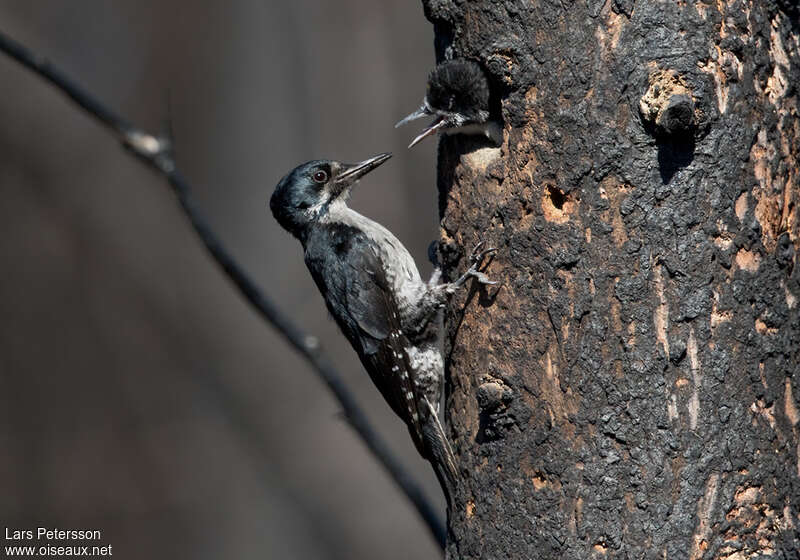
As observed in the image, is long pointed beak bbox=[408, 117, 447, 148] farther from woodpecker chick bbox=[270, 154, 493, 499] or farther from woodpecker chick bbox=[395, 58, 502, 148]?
woodpecker chick bbox=[270, 154, 493, 499]

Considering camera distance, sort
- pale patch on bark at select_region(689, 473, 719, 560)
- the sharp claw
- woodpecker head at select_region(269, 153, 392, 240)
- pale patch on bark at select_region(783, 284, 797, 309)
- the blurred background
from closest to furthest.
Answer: pale patch on bark at select_region(689, 473, 719, 560) → pale patch on bark at select_region(783, 284, 797, 309) → the sharp claw → woodpecker head at select_region(269, 153, 392, 240) → the blurred background

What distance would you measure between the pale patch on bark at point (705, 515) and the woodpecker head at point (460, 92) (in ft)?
4.26

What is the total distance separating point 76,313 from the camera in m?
8.23

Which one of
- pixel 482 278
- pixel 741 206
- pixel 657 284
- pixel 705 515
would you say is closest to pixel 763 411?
pixel 705 515

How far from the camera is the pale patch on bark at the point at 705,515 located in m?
2.46

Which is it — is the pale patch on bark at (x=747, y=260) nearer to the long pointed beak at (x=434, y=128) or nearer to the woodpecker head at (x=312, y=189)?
the long pointed beak at (x=434, y=128)

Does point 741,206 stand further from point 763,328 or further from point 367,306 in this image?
point 367,306

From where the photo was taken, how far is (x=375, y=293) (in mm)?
3785

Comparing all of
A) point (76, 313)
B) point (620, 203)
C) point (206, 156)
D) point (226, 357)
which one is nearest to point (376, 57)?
point (206, 156)

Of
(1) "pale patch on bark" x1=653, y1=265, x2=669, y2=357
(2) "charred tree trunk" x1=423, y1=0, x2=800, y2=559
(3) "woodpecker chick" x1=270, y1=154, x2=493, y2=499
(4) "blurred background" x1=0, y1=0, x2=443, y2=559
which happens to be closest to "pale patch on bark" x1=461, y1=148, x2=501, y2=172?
(2) "charred tree trunk" x1=423, y1=0, x2=800, y2=559

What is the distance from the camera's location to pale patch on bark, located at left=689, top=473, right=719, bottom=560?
2465 mm

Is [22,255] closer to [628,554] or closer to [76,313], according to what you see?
[76,313]

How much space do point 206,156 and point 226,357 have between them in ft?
5.94

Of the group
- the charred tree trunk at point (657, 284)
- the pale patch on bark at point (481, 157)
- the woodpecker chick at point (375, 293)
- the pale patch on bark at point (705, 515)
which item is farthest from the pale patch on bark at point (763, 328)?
the woodpecker chick at point (375, 293)
